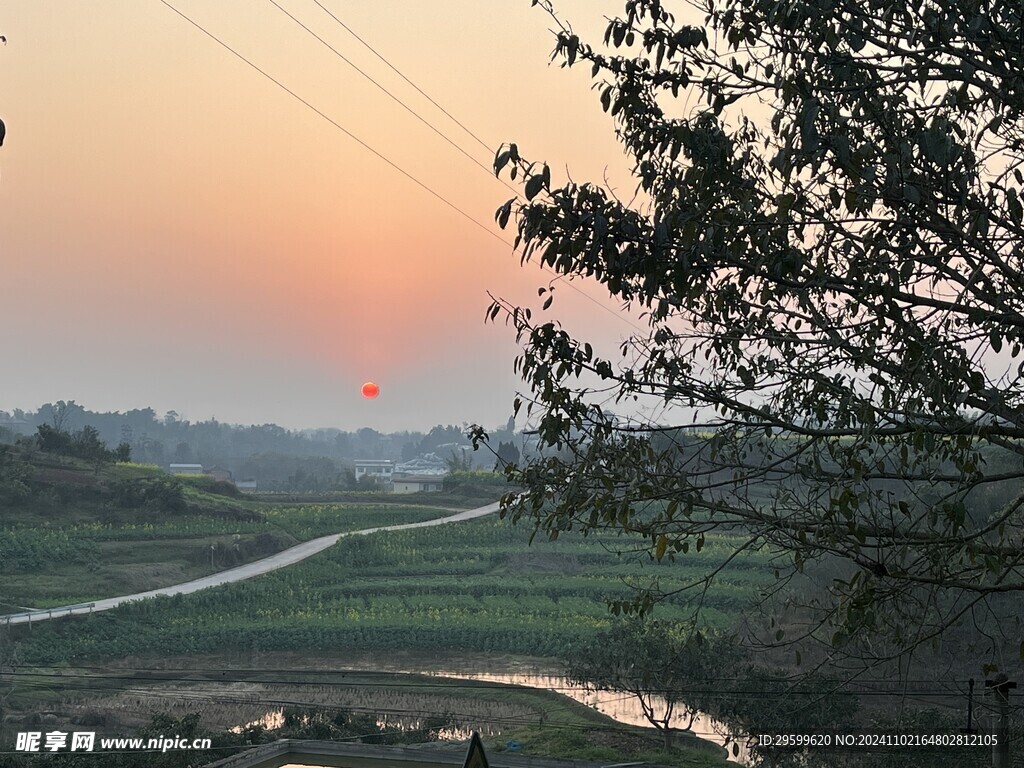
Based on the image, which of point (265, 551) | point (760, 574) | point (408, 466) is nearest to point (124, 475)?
point (265, 551)

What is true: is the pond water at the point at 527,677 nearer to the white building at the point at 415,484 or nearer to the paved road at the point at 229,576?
the paved road at the point at 229,576

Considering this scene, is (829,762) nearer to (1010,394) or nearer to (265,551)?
(1010,394)

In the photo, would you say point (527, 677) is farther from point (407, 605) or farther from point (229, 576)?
point (229, 576)

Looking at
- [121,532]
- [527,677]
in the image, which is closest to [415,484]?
[121,532]

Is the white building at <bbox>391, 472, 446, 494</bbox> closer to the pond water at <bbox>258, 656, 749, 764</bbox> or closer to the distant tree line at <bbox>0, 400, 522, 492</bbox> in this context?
the distant tree line at <bbox>0, 400, 522, 492</bbox>

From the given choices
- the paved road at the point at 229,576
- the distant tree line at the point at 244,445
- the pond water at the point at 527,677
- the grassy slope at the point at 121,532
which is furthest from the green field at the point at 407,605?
the distant tree line at the point at 244,445

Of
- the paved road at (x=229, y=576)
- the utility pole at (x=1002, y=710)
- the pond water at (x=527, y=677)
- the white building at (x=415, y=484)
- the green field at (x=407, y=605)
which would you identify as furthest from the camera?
the white building at (x=415, y=484)

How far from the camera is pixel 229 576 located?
141 feet

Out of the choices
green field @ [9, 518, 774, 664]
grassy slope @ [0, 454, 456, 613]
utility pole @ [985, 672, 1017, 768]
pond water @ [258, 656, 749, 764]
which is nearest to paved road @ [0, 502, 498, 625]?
grassy slope @ [0, 454, 456, 613]

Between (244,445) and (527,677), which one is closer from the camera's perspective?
(527,677)

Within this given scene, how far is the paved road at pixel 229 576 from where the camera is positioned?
110 ft

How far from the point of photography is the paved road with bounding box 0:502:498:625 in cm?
3356

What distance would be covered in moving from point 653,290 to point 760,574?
121 ft

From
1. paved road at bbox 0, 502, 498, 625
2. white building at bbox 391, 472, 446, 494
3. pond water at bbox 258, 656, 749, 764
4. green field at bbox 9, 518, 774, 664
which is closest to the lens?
pond water at bbox 258, 656, 749, 764
